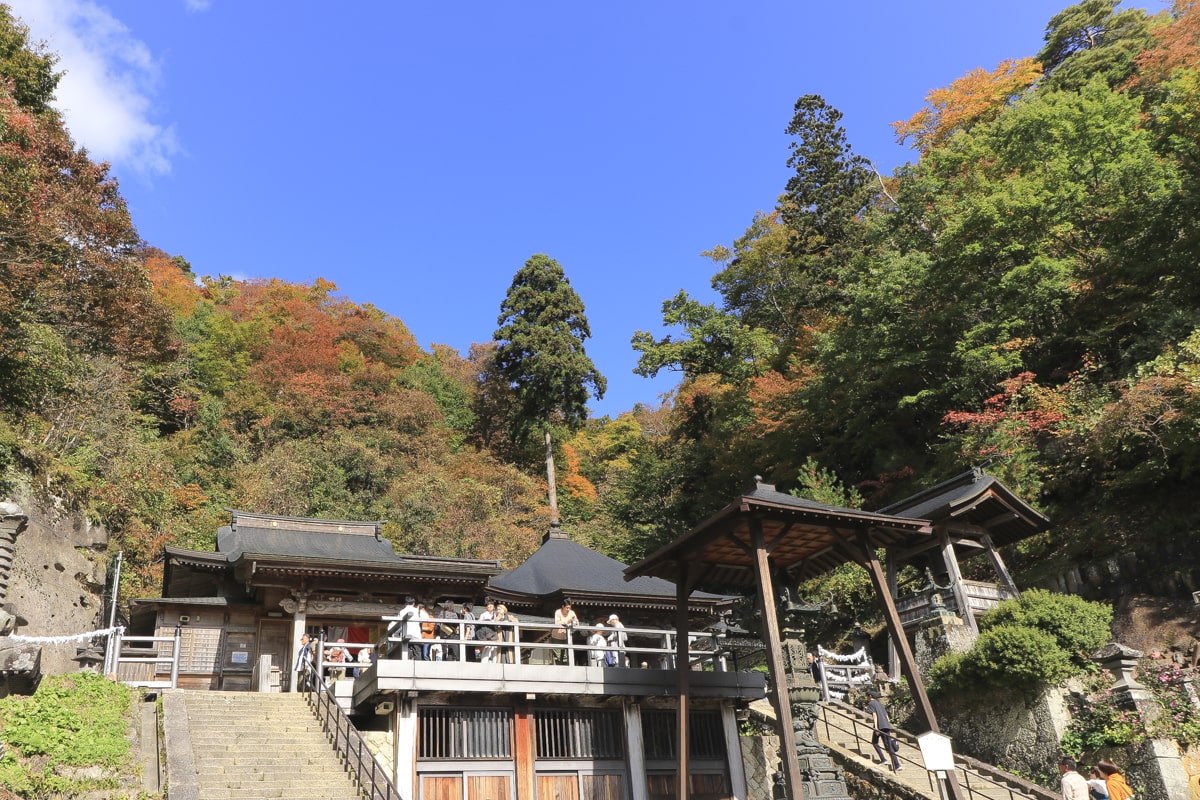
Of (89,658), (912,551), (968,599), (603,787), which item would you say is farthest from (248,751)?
(912,551)

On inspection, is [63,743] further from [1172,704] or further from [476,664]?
[1172,704]

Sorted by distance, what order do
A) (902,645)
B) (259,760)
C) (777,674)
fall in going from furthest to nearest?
(902,645) → (259,760) → (777,674)

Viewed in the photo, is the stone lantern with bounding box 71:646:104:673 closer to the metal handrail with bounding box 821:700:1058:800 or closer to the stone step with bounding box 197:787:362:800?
the stone step with bounding box 197:787:362:800

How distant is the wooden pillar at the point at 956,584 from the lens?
18.5 meters

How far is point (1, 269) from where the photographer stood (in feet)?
61.3

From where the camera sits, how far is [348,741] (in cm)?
1282

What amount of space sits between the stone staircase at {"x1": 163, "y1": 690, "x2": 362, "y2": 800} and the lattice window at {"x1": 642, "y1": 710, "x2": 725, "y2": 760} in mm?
6341

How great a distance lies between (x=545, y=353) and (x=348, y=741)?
2977 cm

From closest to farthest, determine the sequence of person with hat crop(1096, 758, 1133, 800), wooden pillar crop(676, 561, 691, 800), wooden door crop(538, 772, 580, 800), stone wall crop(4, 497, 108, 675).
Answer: person with hat crop(1096, 758, 1133, 800)
wooden pillar crop(676, 561, 691, 800)
wooden door crop(538, 772, 580, 800)
stone wall crop(4, 497, 108, 675)

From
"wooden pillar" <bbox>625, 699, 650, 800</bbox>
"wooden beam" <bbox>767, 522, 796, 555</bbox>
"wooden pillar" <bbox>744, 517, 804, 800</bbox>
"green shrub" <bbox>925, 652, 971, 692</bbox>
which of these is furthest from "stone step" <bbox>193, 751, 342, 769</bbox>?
"green shrub" <bbox>925, 652, 971, 692</bbox>

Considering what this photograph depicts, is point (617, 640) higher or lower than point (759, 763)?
higher

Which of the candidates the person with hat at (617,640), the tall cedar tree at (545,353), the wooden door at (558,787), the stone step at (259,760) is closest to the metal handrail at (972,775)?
the person with hat at (617,640)

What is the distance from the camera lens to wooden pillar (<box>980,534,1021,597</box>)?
19.7 meters

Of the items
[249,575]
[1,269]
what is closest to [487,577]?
[249,575]
